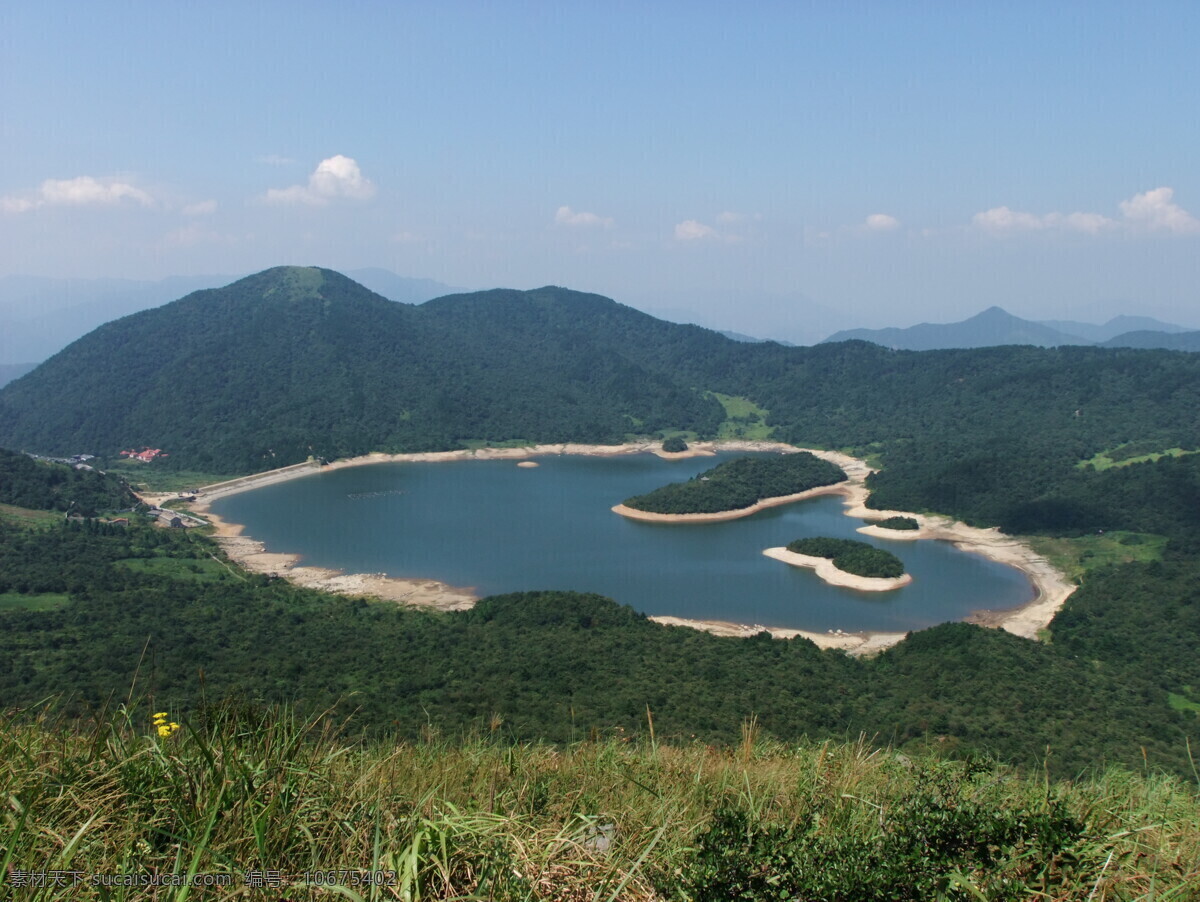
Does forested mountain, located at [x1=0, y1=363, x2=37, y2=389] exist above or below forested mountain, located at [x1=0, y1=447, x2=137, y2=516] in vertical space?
above

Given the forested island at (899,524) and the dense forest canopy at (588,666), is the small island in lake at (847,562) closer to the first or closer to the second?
the dense forest canopy at (588,666)

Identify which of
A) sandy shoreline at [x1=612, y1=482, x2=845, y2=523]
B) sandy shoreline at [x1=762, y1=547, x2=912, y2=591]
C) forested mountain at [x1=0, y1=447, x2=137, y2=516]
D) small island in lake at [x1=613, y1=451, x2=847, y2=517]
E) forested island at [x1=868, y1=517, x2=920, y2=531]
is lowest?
sandy shoreline at [x1=762, y1=547, x2=912, y2=591]

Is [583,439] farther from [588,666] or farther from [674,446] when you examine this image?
[588,666]

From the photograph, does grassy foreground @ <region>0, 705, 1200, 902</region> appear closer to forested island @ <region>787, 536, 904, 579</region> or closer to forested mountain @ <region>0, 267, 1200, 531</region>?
forested island @ <region>787, 536, 904, 579</region>

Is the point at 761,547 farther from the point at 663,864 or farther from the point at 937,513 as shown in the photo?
the point at 663,864

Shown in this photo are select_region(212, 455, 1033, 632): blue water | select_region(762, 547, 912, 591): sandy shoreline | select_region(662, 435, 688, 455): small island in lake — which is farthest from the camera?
select_region(662, 435, 688, 455): small island in lake

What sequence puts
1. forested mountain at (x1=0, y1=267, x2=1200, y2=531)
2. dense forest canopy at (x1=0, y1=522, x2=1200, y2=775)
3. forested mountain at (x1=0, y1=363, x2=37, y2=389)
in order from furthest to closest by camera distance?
1. forested mountain at (x1=0, y1=363, x2=37, y2=389)
2. forested mountain at (x1=0, y1=267, x2=1200, y2=531)
3. dense forest canopy at (x1=0, y1=522, x2=1200, y2=775)

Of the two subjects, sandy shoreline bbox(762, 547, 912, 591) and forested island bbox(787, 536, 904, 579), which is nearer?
sandy shoreline bbox(762, 547, 912, 591)

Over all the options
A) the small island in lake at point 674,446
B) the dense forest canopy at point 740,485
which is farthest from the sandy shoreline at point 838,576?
the small island in lake at point 674,446

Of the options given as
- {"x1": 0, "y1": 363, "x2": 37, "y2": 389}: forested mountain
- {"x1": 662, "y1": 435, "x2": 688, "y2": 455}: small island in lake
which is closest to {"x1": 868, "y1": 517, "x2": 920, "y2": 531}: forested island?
{"x1": 662, "y1": 435, "x2": 688, "y2": 455}: small island in lake
